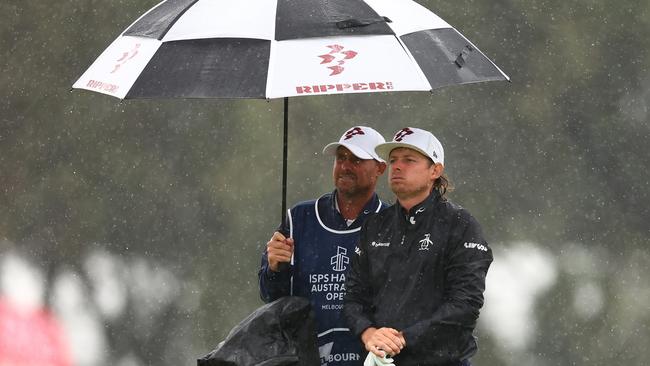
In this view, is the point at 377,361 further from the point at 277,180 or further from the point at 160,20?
the point at 277,180

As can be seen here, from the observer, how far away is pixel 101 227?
17.9m

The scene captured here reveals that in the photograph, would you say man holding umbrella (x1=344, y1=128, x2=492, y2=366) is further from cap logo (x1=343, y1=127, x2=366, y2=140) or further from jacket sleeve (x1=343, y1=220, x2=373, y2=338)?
cap logo (x1=343, y1=127, x2=366, y2=140)

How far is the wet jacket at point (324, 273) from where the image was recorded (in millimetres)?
5965

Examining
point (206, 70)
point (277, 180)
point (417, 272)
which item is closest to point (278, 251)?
point (417, 272)

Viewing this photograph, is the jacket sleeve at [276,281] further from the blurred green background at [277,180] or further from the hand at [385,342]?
the blurred green background at [277,180]

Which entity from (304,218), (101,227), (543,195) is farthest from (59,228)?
(304,218)

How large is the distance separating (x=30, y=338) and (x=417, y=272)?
11.2 metres

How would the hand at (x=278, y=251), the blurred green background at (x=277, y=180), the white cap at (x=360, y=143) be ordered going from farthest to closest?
1. the blurred green background at (x=277, y=180)
2. the white cap at (x=360, y=143)
3. the hand at (x=278, y=251)

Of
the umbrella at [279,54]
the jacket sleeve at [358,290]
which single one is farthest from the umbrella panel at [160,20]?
the jacket sleeve at [358,290]

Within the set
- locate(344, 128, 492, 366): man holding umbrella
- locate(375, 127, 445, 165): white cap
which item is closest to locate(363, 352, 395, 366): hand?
locate(344, 128, 492, 366): man holding umbrella

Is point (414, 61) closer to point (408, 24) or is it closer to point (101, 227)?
point (408, 24)

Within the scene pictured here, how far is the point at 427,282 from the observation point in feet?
17.9

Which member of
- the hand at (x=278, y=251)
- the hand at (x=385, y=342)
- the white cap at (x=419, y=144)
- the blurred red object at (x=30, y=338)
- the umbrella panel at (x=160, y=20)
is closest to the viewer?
the hand at (x=385, y=342)

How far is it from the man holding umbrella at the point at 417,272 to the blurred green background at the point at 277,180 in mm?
11339
